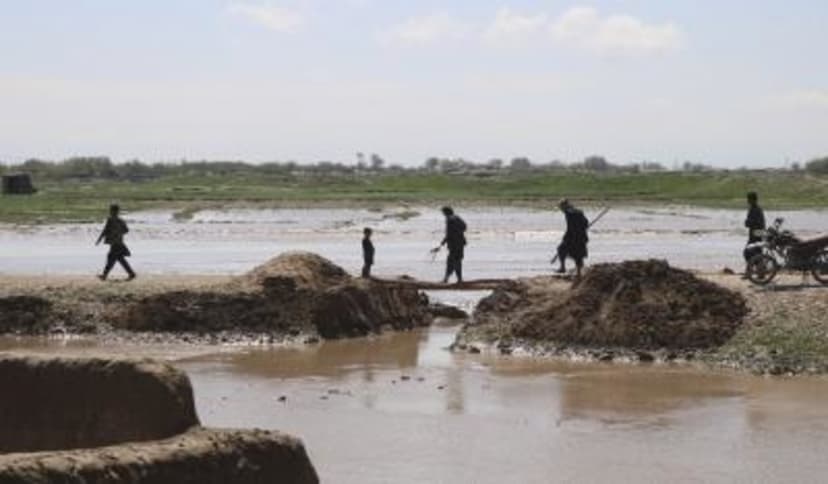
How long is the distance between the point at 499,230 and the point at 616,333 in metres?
35.4

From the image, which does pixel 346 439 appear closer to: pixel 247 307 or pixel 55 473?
pixel 55 473

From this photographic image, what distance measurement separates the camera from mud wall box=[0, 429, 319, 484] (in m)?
6.51

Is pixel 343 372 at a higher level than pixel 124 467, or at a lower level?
lower

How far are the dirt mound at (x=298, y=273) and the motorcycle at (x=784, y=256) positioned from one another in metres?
6.30

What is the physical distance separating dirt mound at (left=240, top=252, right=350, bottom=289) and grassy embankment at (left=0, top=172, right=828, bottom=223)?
4098cm

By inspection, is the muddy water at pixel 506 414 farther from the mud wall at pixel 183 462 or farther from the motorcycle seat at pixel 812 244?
the motorcycle seat at pixel 812 244

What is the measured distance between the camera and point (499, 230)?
53.9 m

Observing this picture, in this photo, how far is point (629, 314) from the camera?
61.4 feet

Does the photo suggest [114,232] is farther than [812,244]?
Yes

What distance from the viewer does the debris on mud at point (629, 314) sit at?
1836cm

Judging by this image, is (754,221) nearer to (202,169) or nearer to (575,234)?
(575,234)

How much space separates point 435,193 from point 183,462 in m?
87.9

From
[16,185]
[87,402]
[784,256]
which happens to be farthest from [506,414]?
[16,185]

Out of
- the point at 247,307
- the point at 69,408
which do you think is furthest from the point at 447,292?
the point at 69,408
